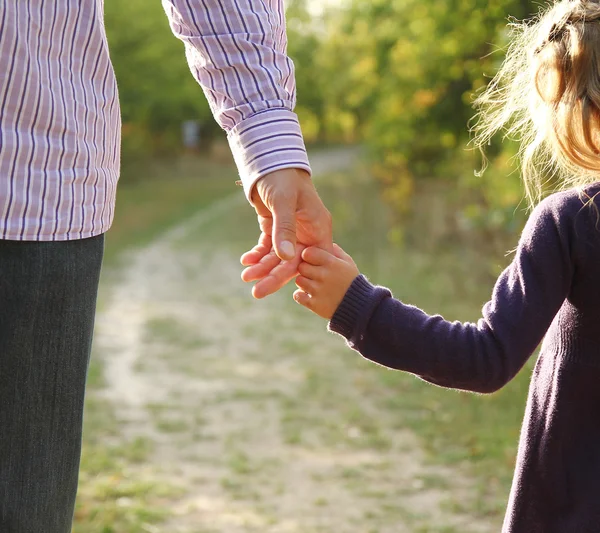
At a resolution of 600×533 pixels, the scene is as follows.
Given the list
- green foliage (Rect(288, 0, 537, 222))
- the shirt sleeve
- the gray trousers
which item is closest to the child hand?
the shirt sleeve

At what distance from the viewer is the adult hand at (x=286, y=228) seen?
167cm

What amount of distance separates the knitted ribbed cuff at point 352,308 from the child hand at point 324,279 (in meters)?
0.01

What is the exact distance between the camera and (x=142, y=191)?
24.6 metres

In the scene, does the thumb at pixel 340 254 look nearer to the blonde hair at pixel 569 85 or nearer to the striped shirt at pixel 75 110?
the striped shirt at pixel 75 110

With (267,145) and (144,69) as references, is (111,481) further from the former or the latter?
(144,69)

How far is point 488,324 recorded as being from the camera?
153cm

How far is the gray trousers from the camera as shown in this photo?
1.42 meters

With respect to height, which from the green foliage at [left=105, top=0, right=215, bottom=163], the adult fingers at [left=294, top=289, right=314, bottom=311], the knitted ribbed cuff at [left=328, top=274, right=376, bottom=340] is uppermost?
the green foliage at [left=105, top=0, right=215, bottom=163]

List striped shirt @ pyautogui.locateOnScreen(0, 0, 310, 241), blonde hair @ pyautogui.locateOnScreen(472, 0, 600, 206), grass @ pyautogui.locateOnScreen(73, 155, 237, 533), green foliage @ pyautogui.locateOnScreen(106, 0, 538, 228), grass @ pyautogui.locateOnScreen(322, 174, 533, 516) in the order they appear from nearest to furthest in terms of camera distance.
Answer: striped shirt @ pyautogui.locateOnScreen(0, 0, 310, 241)
blonde hair @ pyautogui.locateOnScreen(472, 0, 600, 206)
grass @ pyautogui.locateOnScreen(73, 155, 237, 533)
grass @ pyautogui.locateOnScreen(322, 174, 533, 516)
green foliage @ pyautogui.locateOnScreen(106, 0, 538, 228)

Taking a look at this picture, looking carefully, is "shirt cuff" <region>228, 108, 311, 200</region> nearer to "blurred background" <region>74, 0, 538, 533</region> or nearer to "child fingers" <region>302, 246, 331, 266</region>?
"child fingers" <region>302, 246, 331, 266</region>

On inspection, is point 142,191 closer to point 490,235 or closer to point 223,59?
point 490,235

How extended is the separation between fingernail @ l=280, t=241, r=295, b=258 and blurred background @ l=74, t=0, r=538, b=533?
5.80 feet

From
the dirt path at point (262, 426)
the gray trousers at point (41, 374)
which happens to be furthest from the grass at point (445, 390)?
the gray trousers at point (41, 374)

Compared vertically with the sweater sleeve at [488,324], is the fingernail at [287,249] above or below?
above
